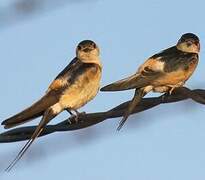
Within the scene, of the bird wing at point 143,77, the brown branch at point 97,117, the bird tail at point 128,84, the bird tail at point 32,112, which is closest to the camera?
the brown branch at point 97,117

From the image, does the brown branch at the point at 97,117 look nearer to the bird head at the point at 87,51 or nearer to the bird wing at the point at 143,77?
the bird wing at the point at 143,77

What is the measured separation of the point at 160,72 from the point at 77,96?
691 millimetres

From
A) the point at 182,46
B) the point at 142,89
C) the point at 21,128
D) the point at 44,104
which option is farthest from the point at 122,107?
the point at 182,46

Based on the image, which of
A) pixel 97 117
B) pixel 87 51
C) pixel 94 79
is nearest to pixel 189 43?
pixel 87 51

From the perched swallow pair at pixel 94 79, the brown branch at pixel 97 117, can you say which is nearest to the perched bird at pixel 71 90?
the perched swallow pair at pixel 94 79

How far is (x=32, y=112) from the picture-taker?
17.1 feet

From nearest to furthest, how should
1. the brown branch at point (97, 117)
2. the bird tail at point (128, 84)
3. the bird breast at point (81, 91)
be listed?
the brown branch at point (97, 117) < the bird tail at point (128, 84) < the bird breast at point (81, 91)

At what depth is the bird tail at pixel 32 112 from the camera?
16.0ft

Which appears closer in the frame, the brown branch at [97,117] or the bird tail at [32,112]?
the brown branch at [97,117]

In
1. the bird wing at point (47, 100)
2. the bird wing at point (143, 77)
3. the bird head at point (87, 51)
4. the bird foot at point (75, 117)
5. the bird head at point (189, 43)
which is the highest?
the bird wing at point (47, 100)

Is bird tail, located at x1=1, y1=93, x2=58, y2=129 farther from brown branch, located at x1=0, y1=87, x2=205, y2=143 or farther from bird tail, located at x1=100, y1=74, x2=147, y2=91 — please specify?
bird tail, located at x1=100, y1=74, x2=147, y2=91

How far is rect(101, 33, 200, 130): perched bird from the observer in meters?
6.01

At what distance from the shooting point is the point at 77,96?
5949 millimetres

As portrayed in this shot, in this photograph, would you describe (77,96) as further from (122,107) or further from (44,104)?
(122,107)
